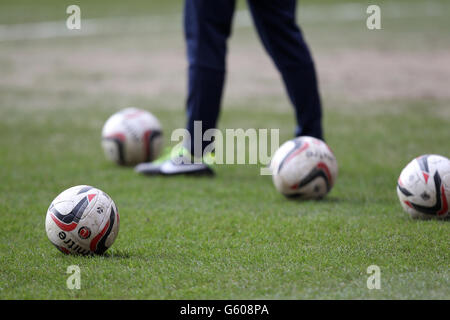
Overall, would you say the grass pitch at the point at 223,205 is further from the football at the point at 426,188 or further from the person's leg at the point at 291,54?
the person's leg at the point at 291,54

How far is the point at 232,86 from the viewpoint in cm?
1098

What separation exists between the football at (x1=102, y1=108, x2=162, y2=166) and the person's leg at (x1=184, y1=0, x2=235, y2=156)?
0.68 meters

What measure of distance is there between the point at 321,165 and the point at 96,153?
9.32 feet

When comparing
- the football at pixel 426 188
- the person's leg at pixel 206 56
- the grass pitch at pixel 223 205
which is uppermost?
the person's leg at pixel 206 56

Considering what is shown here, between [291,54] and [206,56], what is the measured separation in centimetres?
69

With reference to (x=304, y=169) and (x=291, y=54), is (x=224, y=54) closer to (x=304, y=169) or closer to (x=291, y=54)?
(x=291, y=54)

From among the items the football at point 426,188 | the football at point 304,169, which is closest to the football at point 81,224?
the football at point 304,169

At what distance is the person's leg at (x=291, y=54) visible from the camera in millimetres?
5711

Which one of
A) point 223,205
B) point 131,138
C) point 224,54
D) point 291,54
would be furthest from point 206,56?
point 223,205

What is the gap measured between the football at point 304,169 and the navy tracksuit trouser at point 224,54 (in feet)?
2.40

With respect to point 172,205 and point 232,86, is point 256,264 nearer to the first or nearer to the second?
point 172,205
